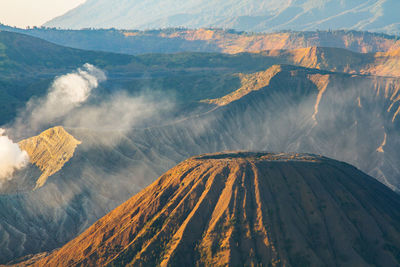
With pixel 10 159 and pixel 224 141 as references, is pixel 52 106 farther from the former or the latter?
pixel 10 159

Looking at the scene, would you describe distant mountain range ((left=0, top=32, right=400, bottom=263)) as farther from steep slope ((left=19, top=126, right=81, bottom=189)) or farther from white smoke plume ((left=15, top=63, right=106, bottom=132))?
white smoke plume ((left=15, top=63, right=106, bottom=132))

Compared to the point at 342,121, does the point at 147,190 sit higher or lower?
higher

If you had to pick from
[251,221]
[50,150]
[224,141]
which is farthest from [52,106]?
[251,221]

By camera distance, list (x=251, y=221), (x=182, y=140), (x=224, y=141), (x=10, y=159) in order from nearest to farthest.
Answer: (x=251, y=221) → (x=10, y=159) → (x=182, y=140) → (x=224, y=141)

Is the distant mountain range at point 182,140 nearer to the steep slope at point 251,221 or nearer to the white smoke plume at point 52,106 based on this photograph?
the white smoke plume at point 52,106

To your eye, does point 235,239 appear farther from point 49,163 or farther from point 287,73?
point 287,73

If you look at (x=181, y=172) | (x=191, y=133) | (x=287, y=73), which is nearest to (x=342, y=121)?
(x=287, y=73)

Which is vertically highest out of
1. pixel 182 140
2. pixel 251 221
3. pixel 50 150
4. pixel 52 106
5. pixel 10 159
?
pixel 251 221
